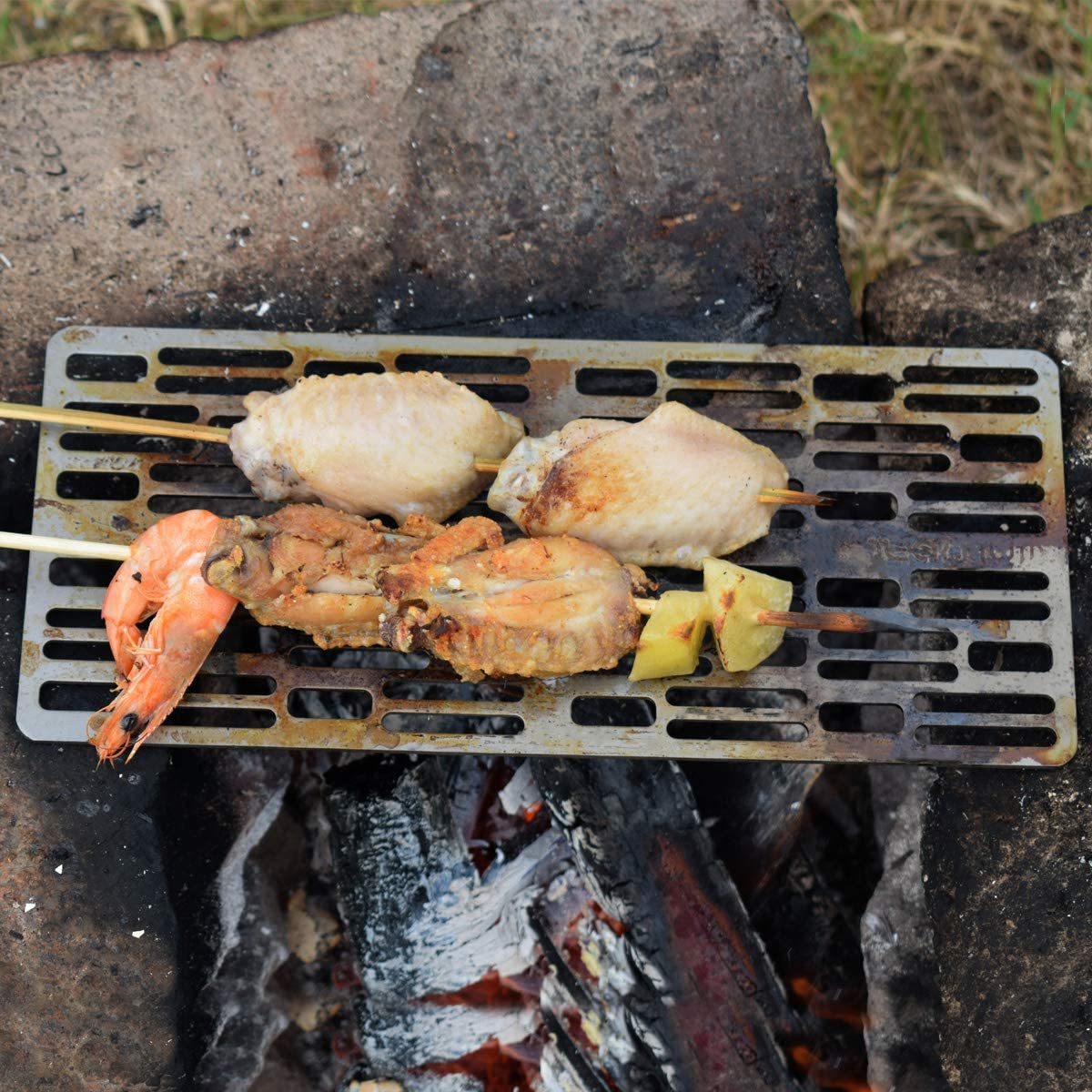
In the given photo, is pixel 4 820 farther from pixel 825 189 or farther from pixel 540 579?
pixel 825 189

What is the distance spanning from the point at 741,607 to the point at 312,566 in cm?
133

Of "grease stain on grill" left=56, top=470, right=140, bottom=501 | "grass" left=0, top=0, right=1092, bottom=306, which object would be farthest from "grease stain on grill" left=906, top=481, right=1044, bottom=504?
"grease stain on grill" left=56, top=470, right=140, bottom=501

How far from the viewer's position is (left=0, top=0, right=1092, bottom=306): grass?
4.80 m

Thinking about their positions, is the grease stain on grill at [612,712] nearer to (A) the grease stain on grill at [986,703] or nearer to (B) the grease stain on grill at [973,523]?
(A) the grease stain on grill at [986,703]

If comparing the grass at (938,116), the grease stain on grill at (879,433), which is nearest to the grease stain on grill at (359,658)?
the grease stain on grill at (879,433)

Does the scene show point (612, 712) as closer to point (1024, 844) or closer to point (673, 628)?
point (673, 628)

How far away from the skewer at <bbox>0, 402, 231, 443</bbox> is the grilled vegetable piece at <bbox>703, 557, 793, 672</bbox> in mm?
1697

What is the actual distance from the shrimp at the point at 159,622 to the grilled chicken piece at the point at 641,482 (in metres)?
0.95

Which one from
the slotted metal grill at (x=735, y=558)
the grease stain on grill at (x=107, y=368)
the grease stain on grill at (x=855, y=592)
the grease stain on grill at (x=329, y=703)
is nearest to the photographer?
the slotted metal grill at (x=735, y=558)

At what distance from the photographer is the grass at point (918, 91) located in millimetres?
4805

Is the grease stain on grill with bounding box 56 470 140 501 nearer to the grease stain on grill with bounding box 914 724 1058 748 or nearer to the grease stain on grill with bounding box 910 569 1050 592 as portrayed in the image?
the grease stain on grill with bounding box 910 569 1050 592

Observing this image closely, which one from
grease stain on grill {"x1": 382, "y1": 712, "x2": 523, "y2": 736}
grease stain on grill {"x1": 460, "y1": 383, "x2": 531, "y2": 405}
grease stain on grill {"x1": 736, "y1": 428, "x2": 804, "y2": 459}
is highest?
grease stain on grill {"x1": 460, "y1": 383, "x2": 531, "y2": 405}

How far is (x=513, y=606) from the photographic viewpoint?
2.96 metres

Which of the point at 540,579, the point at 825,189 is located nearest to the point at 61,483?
the point at 540,579
